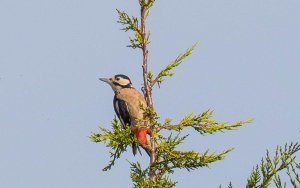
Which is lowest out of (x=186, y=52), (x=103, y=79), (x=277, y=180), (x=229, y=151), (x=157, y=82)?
(x=277, y=180)

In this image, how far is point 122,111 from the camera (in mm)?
10125

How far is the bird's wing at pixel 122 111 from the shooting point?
10.0 meters

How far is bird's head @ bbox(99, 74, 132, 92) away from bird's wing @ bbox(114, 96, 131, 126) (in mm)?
355

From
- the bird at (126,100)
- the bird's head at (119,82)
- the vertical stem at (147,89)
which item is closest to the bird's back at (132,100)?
the bird at (126,100)

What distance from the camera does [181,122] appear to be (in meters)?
6.91

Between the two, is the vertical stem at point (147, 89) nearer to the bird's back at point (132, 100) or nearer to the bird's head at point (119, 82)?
the bird's back at point (132, 100)

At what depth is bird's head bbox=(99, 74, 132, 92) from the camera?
10.6 meters

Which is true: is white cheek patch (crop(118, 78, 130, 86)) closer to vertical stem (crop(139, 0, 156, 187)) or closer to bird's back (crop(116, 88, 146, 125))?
bird's back (crop(116, 88, 146, 125))

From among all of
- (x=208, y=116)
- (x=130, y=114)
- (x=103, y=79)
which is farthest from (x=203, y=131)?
(x=103, y=79)

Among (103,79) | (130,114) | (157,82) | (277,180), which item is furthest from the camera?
(103,79)

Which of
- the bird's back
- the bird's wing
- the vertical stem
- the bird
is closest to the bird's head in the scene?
the bird

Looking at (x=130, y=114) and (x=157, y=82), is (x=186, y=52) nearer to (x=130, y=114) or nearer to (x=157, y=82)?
(x=157, y=82)

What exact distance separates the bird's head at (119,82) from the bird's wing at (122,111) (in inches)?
14.0

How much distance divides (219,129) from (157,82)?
956 mm
